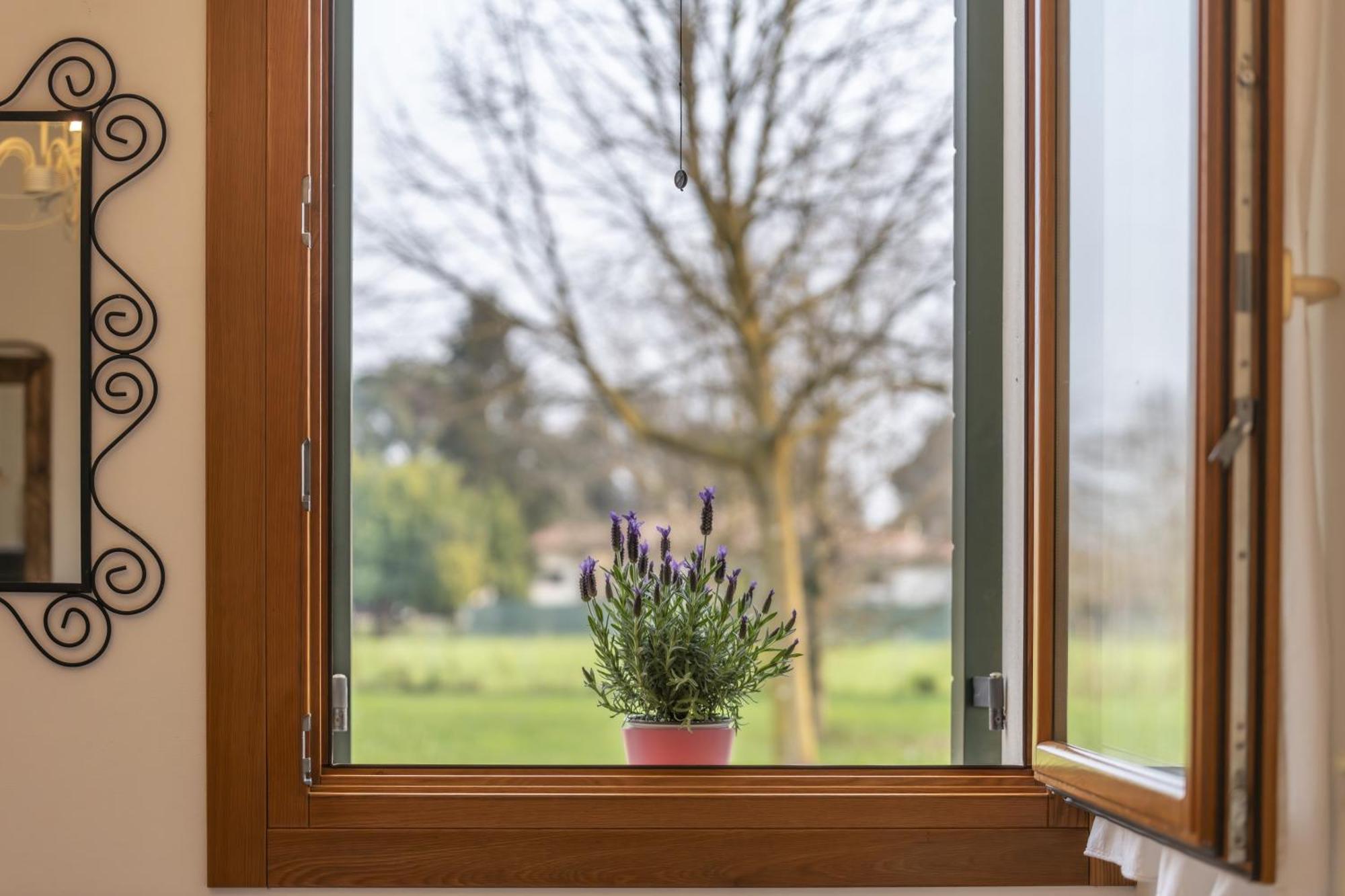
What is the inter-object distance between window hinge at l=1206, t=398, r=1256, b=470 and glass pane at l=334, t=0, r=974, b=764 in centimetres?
182

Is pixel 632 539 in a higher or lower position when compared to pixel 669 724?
higher

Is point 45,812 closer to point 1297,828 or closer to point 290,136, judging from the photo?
point 290,136

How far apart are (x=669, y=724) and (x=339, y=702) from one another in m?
0.48

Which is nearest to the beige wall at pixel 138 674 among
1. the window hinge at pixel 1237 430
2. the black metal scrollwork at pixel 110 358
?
the black metal scrollwork at pixel 110 358

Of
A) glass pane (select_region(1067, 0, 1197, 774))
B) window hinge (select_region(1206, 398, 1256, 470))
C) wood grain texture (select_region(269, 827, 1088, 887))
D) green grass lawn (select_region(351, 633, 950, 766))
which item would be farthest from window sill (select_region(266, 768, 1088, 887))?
green grass lawn (select_region(351, 633, 950, 766))

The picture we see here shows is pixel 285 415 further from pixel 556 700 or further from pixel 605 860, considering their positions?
pixel 556 700

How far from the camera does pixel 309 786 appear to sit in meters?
1.67

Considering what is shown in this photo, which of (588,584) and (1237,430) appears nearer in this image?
(1237,430)

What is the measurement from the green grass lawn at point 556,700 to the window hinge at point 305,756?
260 centimetres

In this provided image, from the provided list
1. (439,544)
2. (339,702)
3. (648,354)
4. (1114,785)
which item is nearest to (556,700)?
(439,544)

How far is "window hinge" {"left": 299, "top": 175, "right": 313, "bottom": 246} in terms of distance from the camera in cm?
169

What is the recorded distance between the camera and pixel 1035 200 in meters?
1.70

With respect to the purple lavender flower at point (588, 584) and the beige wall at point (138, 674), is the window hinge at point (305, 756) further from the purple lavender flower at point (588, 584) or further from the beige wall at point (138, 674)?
the purple lavender flower at point (588, 584)

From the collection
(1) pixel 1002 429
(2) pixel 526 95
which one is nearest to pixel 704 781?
(1) pixel 1002 429
